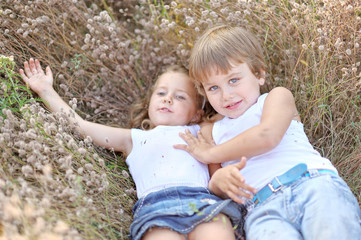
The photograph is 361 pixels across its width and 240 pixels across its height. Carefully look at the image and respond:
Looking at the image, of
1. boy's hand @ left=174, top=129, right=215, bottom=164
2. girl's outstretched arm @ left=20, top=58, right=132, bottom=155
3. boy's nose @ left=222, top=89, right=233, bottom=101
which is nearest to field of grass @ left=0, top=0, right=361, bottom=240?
girl's outstretched arm @ left=20, top=58, right=132, bottom=155

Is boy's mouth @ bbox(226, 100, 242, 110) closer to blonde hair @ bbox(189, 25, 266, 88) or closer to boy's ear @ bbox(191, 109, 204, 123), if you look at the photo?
blonde hair @ bbox(189, 25, 266, 88)

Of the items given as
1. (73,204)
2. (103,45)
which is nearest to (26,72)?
(103,45)

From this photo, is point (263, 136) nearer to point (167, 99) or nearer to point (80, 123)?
point (167, 99)

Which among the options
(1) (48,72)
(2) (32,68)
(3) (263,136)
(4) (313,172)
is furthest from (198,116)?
(2) (32,68)

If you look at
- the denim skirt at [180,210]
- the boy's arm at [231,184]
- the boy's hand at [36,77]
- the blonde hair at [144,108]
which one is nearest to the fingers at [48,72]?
the boy's hand at [36,77]

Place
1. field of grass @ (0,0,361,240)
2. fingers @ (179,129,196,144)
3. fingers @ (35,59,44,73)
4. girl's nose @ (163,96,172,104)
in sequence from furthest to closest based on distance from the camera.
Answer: fingers @ (35,59,44,73) < girl's nose @ (163,96,172,104) < fingers @ (179,129,196,144) < field of grass @ (0,0,361,240)

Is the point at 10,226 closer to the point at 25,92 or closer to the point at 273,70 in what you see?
the point at 25,92

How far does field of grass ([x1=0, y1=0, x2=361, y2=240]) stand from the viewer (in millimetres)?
2043

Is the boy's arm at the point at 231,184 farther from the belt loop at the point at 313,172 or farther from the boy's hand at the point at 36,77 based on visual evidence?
the boy's hand at the point at 36,77

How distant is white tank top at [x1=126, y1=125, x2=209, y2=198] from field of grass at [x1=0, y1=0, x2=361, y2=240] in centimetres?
11

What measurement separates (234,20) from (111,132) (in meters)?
1.13

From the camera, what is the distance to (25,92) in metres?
2.64

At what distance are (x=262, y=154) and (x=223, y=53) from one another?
60cm

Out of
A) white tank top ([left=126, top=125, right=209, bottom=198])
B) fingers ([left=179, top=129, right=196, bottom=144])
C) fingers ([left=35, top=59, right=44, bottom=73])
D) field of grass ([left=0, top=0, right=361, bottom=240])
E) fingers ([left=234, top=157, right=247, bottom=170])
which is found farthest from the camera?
fingers ([left=35, top=59, right=44, bottom=73])
